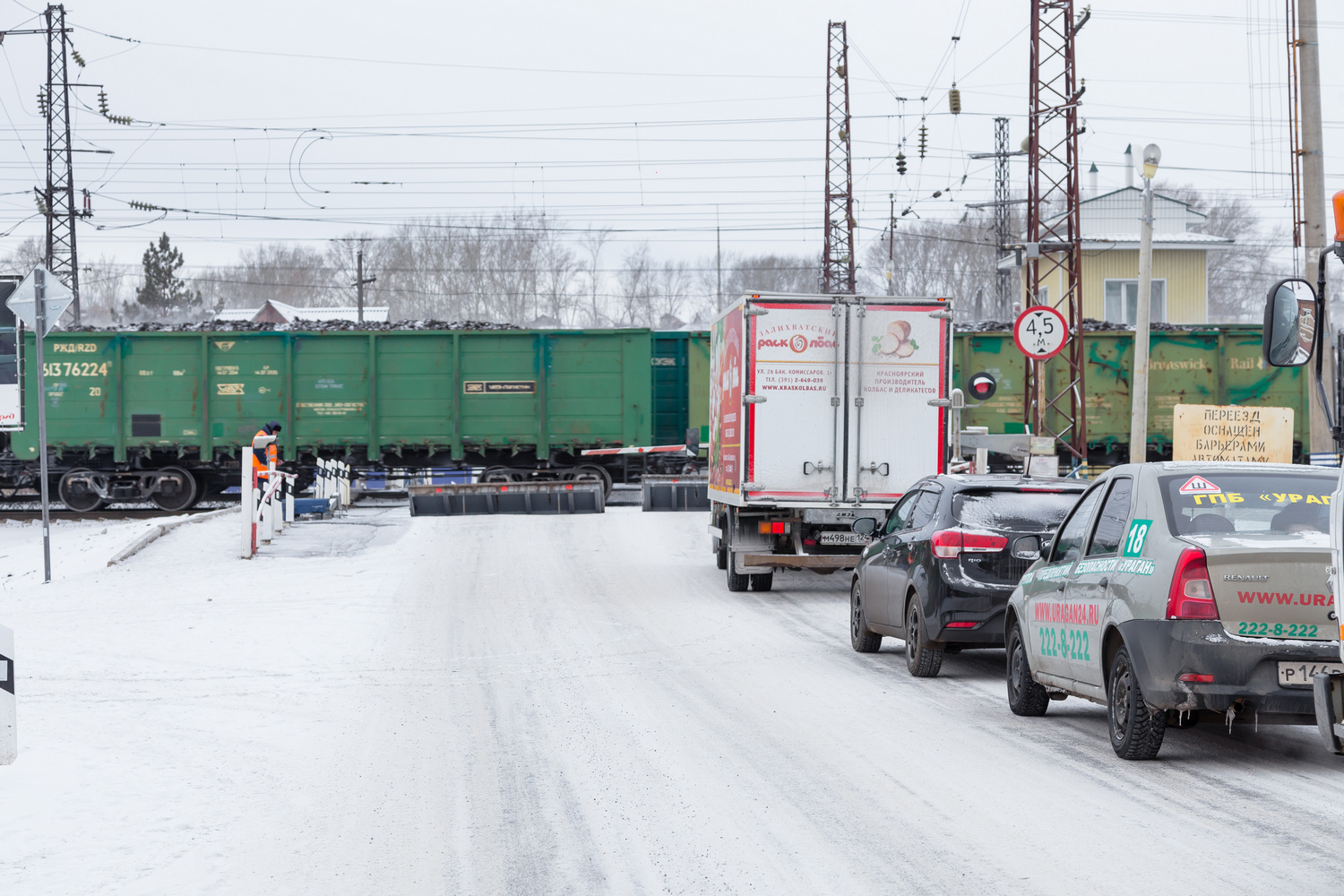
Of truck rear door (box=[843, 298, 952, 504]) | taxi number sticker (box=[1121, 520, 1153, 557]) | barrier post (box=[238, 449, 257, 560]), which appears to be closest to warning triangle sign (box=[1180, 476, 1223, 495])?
taxi number sticker (box=[1121, 520, 1153, 557])

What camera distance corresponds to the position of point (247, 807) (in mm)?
6109

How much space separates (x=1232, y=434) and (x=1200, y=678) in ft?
32.0

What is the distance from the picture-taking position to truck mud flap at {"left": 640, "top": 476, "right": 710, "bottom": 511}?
24.5m

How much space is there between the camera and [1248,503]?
694 cm

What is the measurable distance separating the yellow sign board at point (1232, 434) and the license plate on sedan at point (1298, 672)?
9127mm

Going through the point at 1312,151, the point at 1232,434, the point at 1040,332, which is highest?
the point at 1312,151

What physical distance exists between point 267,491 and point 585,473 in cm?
916

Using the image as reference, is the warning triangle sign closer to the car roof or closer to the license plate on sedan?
the license plate on sedan

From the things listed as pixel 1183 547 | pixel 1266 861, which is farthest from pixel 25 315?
pixel 1266 861

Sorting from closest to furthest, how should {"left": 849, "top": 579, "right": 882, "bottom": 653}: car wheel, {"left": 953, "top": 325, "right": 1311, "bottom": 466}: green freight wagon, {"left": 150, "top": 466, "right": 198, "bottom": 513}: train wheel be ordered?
1. {"left": 849, "top": 579, "right": 882, "bottom": 653}: car wheel
2. {"left": 150, "top": 466, "right": 198, "bottom": 513}: train wheel
3. {"left": 953, "top": 325, "right": 1311, "bottom": 466}: green freight wagon

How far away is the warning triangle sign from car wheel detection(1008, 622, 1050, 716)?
5.87 feet

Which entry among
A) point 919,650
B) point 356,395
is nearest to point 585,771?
point 919,650

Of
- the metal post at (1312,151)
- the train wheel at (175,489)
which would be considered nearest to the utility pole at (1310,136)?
the metal post at (1312,151)

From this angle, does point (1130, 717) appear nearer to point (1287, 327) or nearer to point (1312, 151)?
point (1287, 327)
